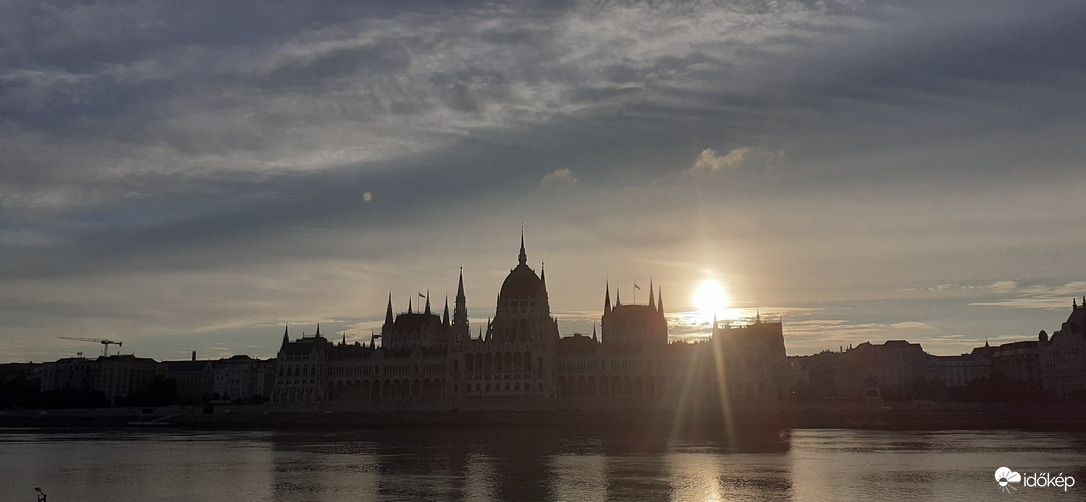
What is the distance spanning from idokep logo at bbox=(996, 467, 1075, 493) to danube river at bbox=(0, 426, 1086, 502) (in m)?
0.51

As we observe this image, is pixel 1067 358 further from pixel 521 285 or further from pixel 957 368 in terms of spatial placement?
pixel 521 285

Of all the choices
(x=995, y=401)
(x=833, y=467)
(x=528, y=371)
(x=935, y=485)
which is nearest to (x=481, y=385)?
(x=528, y=371)

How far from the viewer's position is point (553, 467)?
63.6 m

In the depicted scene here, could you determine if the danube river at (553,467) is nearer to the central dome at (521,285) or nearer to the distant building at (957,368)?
the central dome at (521,285)

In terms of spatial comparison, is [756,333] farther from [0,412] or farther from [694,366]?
[0,412]

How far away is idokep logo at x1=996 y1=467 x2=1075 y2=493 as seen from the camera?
53.1m

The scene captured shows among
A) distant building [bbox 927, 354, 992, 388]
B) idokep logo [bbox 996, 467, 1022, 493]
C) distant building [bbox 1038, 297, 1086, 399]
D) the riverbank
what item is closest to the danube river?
idokep logo [bbox 996, 467, 1022, 493]

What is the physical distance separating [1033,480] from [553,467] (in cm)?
2924

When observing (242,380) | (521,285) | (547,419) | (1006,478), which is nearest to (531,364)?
(521,285)

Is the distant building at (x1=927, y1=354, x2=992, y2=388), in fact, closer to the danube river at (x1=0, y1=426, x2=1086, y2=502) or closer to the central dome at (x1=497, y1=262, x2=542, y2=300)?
the central dome at (x1=497, y1=262, x2=542, y2=300)

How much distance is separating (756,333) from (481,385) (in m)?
46.7

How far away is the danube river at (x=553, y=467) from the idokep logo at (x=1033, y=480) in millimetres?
512

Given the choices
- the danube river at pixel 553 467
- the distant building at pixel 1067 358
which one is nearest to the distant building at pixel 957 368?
the distant building at pixel 1067 358

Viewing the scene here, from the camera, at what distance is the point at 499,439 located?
307ft
